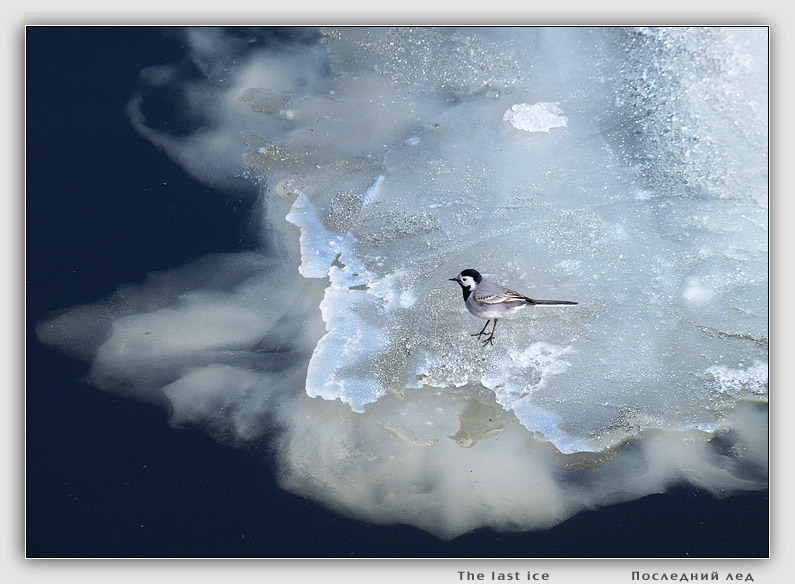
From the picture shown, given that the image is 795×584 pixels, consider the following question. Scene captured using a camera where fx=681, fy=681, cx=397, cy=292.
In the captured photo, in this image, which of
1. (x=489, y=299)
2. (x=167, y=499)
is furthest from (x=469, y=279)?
(x=167, y=499)

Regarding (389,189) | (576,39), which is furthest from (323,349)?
(576,39)

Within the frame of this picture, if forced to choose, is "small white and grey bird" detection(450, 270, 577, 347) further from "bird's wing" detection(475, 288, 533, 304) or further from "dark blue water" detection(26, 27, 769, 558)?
"dark blue water" detection(26, 27, 769, 558)

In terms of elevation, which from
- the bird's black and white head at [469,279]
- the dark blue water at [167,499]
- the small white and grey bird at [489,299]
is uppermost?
the bird's black and white head at [469,279]

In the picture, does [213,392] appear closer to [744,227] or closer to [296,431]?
[296,431]

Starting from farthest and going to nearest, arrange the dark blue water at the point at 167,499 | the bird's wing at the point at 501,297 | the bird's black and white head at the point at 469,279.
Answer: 1. the bird's black and white head at the point at 469,279
2. the bird's wing at the point at 501,297
3. the dark blue water at the point at 167,499

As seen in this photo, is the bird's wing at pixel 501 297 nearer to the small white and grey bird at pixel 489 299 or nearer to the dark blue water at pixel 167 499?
the small white and grey bird at pixel 489 299

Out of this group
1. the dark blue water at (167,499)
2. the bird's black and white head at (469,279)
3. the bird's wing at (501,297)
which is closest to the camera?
the dark blue water at (167,499)

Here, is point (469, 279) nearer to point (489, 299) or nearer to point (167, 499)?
point (489, 299)

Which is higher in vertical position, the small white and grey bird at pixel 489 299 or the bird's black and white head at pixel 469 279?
the bird's black and white head at pixel 469 279

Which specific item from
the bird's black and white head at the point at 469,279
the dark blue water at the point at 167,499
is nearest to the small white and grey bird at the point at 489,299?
the bird's black and white head at the point at 469,279
